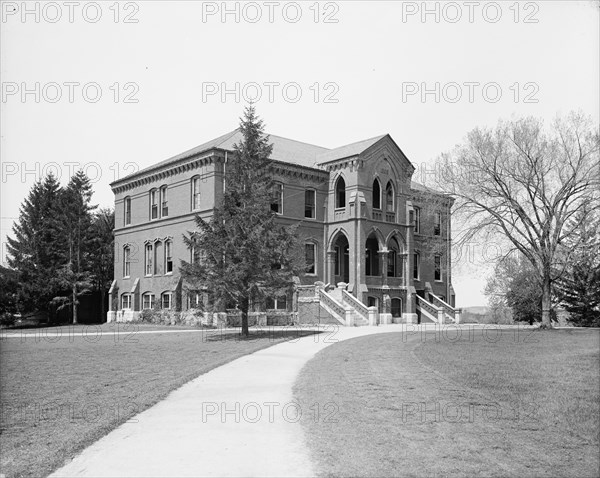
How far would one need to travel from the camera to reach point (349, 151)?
41844 mm

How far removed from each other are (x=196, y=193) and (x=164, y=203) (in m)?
3.85

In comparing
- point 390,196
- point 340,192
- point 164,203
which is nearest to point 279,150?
point 340,192

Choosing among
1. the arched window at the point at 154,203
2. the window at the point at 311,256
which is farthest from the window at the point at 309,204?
the arched window at the point at 154,203

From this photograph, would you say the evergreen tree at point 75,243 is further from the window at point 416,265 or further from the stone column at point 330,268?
the window at point 416,265

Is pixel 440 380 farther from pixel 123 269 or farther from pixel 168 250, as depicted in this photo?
pixel 123 269

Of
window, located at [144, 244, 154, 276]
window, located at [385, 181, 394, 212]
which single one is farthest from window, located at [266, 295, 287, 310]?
window, located at [385, 181, 394, 212]

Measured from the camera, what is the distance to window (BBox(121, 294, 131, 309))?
42.8m

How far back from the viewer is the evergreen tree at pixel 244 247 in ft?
82.1

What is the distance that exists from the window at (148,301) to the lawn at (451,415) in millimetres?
25076

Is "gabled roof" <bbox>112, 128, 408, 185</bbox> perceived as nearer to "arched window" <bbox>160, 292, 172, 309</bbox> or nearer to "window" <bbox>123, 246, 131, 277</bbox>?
"window" <bbox>123, 246, 131, 277</bbox>

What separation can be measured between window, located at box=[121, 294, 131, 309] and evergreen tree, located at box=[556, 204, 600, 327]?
28.1m

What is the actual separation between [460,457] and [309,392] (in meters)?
4.56

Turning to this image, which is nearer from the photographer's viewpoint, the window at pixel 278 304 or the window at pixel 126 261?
the window at pixel 278 304

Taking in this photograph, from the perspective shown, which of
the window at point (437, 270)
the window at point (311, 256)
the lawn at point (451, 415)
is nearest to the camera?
the lawn at point (451, 415)
